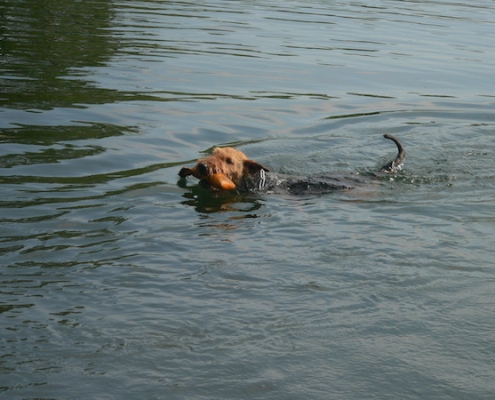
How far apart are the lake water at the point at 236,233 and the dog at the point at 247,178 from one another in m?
0.16

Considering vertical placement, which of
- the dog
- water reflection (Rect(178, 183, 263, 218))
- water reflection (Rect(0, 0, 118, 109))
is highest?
water reflection (Rect(0, 0, 118, 109))

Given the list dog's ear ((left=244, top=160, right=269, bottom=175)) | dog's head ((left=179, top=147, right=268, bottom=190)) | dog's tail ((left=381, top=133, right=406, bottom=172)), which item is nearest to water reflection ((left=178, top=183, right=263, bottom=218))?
dog's head ((left=179, top=147, right=268, bottom=190))

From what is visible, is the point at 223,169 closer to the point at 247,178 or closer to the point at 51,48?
the point at 247,178

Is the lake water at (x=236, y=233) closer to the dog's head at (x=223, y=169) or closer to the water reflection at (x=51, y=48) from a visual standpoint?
the water reflection at (x=51, y=48)

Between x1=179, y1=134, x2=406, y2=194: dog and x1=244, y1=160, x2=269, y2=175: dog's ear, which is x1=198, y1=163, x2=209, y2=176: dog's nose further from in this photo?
x1=244, y1=160, x2=269, y2=175: dog's ear

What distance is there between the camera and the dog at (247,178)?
7809 mm

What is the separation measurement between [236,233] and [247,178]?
49.6 inches

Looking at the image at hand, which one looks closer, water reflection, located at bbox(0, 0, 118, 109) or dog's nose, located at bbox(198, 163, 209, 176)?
dog's nose, located at bbox(198, 163, 209, 176)

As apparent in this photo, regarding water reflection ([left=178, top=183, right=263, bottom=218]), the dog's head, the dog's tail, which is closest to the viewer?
water reflection ([left=178, top=183, right=263, bottom=218])

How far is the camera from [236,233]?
22.7ft

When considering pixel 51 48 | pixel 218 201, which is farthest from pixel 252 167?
pixel 51 48

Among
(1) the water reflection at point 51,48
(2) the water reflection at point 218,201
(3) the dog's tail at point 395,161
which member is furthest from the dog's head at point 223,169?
(1) the water reflection at point 51,48

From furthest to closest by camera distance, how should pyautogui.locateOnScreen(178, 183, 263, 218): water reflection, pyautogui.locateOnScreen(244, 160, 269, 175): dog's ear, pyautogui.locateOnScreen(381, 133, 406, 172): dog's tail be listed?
pyautogui.locateOnScreen(381, 133, 406, 172): dog's tail < pyautogui.locateOnScreen(244, 160, 269, 175): dog's ear < pyautogui.locateOnScreen(178, 183, 263, 218): water reflection

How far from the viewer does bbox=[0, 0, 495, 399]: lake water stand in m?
4.69
